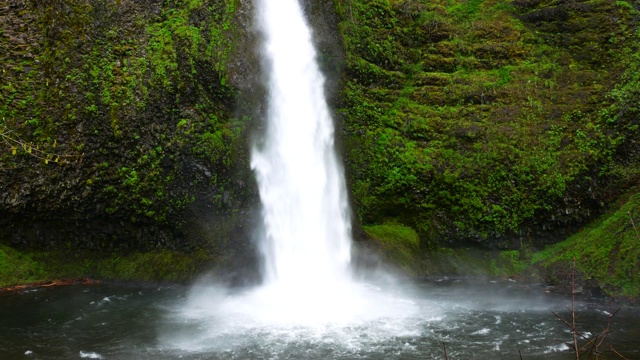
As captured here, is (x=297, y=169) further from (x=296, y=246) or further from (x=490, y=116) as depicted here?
(x=490, y=116)

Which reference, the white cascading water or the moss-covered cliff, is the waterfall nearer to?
the white cascading water

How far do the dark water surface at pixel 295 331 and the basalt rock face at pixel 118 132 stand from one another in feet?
5.67

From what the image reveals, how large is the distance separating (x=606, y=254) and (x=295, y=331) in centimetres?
719

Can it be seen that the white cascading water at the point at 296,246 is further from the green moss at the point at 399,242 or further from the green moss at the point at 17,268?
the green moss at the point at 17,268

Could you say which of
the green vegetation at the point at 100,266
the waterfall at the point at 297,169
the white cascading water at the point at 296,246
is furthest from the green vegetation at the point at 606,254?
the green vegetation at the point at 100,266

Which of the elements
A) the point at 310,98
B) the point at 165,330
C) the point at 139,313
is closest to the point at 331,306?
the point at 165,330

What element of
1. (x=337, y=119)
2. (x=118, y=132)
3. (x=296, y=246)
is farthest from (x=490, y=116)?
(x=118, y=132)

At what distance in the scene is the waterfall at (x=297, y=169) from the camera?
11672mm

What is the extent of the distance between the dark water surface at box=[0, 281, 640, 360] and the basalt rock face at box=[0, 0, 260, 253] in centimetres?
173

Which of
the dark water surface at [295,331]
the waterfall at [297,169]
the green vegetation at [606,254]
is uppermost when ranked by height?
the waterfall at [297,169]

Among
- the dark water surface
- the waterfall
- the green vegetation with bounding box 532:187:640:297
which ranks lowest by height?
the dark water surface

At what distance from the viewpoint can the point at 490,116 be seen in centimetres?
1342

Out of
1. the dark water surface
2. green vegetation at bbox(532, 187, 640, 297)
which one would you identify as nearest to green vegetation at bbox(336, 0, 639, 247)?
green vegetation at bbox(532, 187, 640, 297)

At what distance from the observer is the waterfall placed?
38.3 ft
